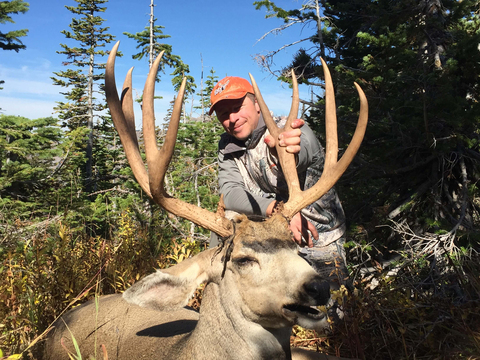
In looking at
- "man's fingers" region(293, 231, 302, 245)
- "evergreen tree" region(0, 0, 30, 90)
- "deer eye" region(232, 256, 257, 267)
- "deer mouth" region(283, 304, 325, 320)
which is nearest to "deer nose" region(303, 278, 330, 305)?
"deer mouth" region(283, 304, 325, 320)

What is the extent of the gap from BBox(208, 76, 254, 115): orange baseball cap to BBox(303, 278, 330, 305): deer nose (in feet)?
8.69

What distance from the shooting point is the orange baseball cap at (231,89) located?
4.29 metres

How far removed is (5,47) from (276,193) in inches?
603

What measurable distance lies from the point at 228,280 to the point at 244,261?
20 centimetres

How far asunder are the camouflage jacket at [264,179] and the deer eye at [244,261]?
49.6 inches

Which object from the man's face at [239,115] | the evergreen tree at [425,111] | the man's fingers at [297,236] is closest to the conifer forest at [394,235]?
the evergreen tree at [425,111]

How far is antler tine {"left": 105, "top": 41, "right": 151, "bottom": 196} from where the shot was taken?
105 inches

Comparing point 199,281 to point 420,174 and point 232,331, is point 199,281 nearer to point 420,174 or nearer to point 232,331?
point 232,331

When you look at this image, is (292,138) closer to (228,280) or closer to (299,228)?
(299,228)

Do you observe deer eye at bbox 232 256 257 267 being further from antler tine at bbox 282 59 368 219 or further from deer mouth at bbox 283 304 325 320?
antler tine at bbox 282 59 368 219

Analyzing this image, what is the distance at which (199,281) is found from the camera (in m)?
2.72

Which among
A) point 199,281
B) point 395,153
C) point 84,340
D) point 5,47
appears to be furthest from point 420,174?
point 5,47

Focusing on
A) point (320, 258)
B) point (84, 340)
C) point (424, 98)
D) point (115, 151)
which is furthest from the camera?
point (115, 151)

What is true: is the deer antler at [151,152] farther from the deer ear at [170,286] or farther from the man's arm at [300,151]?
the man's arm at [300,151]
